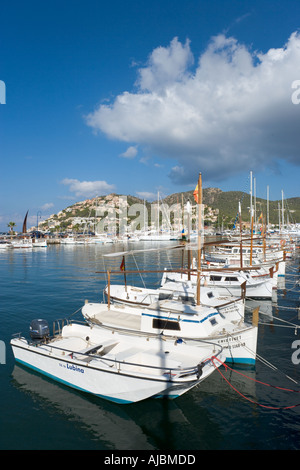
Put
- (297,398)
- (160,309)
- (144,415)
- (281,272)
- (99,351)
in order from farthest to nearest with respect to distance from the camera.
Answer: (281,272)
(160,309)
(99,351)
(297,398)
(144,415)

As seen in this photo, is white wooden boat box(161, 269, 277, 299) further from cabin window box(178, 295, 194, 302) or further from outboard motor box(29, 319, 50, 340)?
outboard motor box(29, 319, 50, 340)

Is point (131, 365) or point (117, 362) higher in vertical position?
point (117, 362)

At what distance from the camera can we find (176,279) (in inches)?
1378

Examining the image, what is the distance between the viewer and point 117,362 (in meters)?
12.5

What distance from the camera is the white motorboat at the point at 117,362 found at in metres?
11.8

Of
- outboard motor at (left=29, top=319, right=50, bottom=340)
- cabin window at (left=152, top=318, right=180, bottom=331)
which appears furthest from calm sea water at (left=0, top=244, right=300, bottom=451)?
cabin window at (left=152, top=318, right=180, bottom=331)

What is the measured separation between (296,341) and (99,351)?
1416 cm

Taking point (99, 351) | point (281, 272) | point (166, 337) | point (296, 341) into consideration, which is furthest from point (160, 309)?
point (281, 272)

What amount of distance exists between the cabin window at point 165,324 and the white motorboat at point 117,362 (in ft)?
3.99

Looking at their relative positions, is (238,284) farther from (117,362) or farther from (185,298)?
(117,362)

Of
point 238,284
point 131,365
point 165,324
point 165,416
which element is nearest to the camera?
point 165,416

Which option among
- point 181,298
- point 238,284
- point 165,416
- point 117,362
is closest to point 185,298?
point 181,298

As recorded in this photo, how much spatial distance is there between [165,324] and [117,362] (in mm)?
4900
